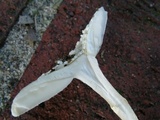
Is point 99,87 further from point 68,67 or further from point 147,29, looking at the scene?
point 147,29

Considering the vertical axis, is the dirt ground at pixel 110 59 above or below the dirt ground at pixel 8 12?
below

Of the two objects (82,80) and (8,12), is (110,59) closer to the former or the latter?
(82,80)

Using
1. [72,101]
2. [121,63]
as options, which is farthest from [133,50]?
[72,101]

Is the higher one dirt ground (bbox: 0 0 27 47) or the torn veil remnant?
dirt ground (bbox: 0 0 27 47)

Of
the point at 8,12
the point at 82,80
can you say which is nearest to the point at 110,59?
the point at 82,80
